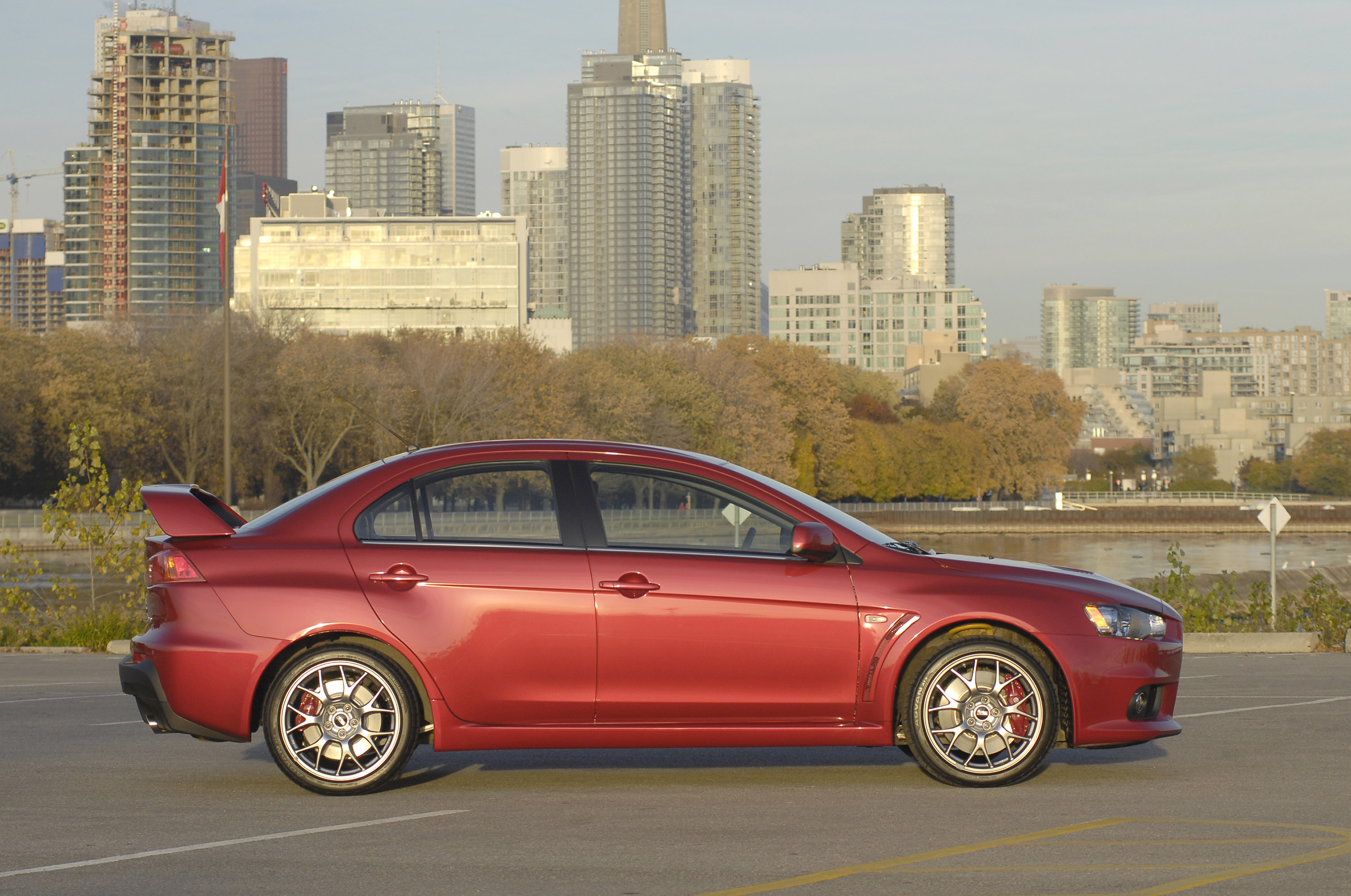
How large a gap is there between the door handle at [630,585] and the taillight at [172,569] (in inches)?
81.7

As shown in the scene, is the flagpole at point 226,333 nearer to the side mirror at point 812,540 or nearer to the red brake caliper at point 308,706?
the red brake caliper at point 308,706

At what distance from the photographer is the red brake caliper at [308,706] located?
24.4 feet

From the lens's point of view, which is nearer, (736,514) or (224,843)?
(224,843)

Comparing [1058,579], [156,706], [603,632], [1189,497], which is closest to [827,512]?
[1058,579]

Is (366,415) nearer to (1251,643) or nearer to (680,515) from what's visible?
(1251,643)

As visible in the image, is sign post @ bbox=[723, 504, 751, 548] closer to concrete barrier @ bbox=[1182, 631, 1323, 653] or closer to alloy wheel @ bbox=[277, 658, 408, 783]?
alloy wheel @ bbox=[277, 658, 408, 783]

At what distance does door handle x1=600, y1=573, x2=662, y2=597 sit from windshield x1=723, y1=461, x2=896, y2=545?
0.75 meters

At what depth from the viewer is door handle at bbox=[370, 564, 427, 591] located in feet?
24.3

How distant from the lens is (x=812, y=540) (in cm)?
726

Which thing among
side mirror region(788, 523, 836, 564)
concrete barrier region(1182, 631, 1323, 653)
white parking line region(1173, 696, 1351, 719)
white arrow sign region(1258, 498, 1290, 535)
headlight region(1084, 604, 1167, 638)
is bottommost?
concrete barrier region(1182, 631, 1323, 653)

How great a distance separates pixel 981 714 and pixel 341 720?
321cm

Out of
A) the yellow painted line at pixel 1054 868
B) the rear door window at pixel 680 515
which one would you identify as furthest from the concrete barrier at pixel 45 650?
the yellow painted line at pixel 1054 868

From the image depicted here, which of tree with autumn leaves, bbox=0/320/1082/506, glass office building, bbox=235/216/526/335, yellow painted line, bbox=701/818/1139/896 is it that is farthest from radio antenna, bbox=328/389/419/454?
glass office building, bbox=235/216/526/335

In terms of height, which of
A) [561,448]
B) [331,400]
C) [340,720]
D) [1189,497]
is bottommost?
[1189,497]
